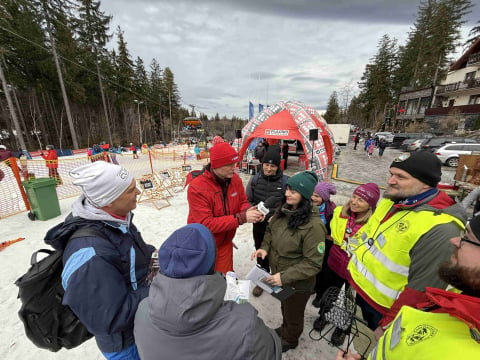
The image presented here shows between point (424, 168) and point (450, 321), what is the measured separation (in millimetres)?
1125

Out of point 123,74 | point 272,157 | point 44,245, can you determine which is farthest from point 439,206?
point 123,74

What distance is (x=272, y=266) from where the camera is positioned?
7.63 ft

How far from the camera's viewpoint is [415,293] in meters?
1.32

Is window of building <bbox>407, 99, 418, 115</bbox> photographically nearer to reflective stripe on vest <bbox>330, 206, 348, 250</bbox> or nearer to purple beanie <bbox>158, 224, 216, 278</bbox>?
reflective stripe on vest <bbox>330, 206, 348, 250</bbox>

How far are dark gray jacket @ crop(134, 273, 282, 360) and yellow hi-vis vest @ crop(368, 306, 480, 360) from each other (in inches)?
24.1

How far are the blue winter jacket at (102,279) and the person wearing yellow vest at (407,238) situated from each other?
6.02ft

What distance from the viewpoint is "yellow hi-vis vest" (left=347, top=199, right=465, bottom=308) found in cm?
140

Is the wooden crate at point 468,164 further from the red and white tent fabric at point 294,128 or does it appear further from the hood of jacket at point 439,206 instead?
the hood of jacket at point 439,206

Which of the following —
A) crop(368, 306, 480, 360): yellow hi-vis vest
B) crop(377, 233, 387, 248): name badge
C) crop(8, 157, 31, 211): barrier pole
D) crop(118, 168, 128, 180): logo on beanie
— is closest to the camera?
crop(368, 306, 480, 360): yellow hi-vis vest

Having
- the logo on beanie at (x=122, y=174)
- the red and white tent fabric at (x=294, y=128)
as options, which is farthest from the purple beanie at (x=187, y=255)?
the red and white tent fabric at (x=294, y=128)

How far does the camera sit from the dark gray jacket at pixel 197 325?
84 centimetres

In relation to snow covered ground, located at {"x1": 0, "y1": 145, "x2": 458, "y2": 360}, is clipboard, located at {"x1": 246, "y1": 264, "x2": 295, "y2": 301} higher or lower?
higher

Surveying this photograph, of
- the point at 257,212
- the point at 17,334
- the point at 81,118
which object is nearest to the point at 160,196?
the point at 17,334

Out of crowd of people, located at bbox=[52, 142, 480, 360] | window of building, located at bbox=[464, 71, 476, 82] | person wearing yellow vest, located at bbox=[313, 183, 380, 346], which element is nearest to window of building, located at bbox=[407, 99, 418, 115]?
window of building, located at bbox=[464, 71, 476, 82]
